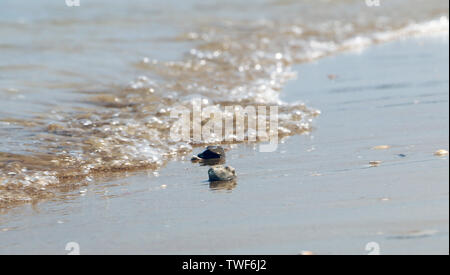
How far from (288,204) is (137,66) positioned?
4276 millimetres

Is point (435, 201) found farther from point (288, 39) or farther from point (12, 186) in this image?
point (288, 39)

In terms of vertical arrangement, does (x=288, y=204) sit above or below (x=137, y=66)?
below

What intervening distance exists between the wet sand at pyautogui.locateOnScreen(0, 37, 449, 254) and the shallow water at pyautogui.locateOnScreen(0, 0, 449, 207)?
1.18 feet

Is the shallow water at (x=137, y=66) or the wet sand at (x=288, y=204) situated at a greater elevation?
the shallow water at (x=137, y=66)

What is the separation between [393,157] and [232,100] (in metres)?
2.07

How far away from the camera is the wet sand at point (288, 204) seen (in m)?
2.45

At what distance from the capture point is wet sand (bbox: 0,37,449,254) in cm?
245

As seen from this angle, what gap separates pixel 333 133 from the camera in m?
4.27

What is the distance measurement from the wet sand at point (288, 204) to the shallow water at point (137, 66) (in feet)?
1.18

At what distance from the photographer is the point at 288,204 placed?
9.43ft

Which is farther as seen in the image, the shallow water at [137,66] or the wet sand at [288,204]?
the shallow water at [137,66]

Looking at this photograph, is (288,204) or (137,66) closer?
(288,204)
